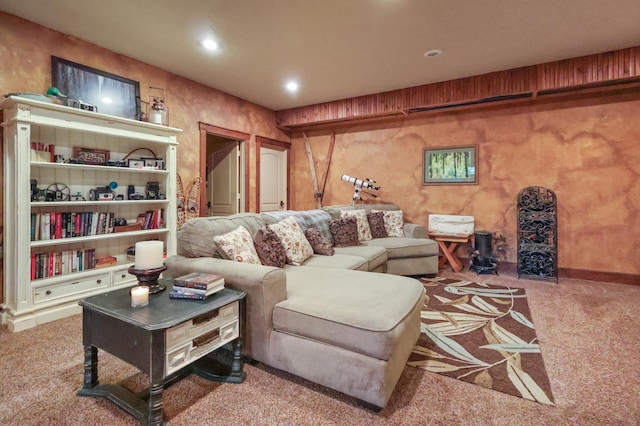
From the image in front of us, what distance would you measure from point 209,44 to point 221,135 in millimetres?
1627

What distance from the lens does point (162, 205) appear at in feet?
12.1

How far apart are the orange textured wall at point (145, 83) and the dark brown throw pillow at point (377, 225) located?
206cm

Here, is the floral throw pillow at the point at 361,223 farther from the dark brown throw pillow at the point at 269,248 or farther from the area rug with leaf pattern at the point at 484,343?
the dark brown throw pillow at the point at 269,248

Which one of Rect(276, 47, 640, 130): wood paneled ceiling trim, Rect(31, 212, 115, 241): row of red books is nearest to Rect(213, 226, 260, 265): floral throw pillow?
Rect(31, 212, 115, 241): row of red books

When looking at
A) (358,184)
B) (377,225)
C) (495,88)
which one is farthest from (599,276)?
(358,184)

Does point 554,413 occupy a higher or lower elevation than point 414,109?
lower

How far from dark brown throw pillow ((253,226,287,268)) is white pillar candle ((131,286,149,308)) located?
0.95m

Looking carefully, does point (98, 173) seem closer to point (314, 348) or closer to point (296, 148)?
point (314, 348)

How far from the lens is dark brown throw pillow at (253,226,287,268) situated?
2420 mm

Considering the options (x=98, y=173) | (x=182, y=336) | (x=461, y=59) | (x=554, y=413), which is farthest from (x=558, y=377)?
(x=98, y=173)

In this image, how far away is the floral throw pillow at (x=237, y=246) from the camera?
85.7 inches

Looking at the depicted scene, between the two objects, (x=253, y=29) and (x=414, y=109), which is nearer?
(x=253, y=29)

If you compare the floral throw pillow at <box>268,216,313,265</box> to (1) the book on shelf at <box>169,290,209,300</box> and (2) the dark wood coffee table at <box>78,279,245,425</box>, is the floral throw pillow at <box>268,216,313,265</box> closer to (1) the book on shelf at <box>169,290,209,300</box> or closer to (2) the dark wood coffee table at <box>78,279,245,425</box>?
(2) the dark wood coffee table at <box>78,279,245,425</box>

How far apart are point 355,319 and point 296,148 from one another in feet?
16.2
